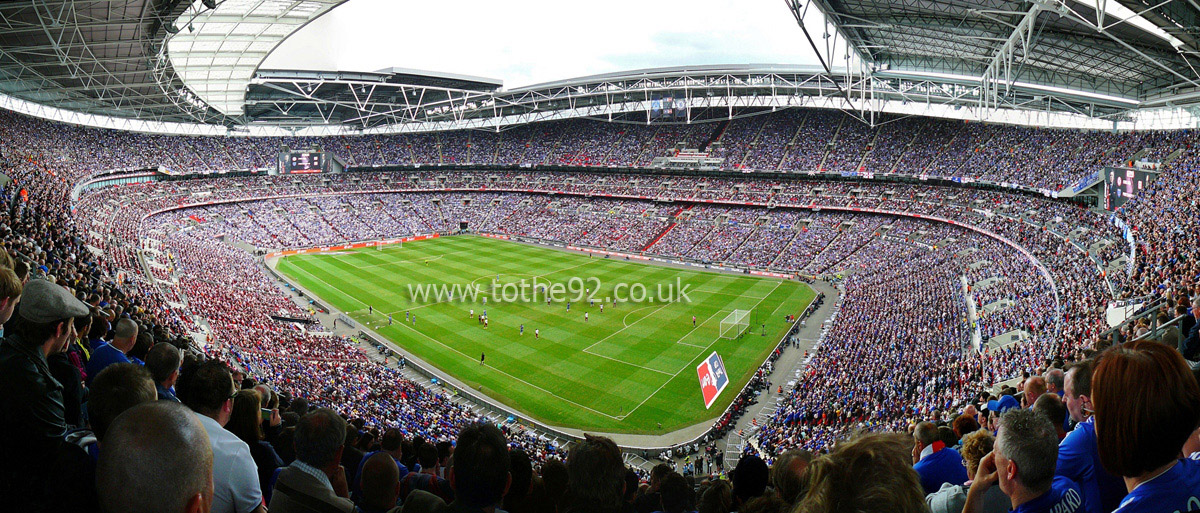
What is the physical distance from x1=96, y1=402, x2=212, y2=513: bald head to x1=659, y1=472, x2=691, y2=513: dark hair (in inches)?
150

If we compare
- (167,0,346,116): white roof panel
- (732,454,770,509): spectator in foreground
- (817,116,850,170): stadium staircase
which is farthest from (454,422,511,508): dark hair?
(817,116,850,170): stadium staircase

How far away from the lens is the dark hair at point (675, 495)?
17.2 ft

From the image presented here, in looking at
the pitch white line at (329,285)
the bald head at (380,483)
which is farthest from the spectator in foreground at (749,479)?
the pitch white line at (329,285)

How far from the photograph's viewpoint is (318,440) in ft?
13.4

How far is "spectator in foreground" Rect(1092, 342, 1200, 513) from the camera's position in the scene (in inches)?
102

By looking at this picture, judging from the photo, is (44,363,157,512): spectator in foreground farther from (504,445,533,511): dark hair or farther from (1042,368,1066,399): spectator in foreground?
(1042,368,1066,399): spectator in foreground

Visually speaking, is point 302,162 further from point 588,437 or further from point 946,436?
point 946,436

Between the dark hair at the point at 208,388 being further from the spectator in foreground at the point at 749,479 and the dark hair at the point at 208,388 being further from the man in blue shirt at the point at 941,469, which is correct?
the man in blue shirt at the point at 941,469

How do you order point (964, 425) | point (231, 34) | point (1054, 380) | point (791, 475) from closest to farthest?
point (791, 475)
point (964, 425)
point (1054, 380)
point (231, 34)

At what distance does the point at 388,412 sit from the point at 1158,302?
2159 centimetres

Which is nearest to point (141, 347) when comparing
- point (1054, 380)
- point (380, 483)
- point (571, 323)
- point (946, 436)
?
point (380, 483)

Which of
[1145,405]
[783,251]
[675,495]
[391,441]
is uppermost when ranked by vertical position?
[1145,405]

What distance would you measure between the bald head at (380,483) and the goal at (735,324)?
32140mm

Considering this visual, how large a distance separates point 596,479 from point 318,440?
188cm
